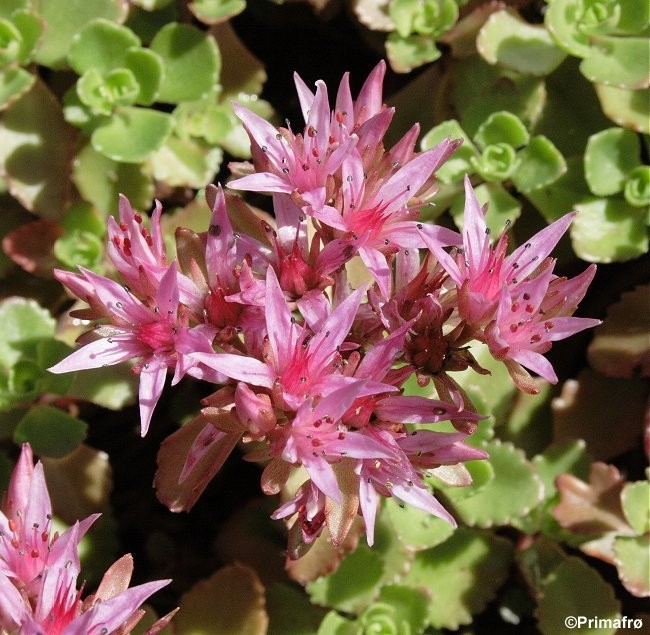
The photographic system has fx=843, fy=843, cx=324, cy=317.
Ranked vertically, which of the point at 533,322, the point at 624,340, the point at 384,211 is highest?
the point at 384,211

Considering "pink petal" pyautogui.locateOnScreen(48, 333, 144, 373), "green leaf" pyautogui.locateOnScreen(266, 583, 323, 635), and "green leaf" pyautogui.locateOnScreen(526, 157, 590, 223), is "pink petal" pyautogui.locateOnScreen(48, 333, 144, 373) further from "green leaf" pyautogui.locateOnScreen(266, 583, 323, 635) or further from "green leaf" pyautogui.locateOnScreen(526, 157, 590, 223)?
"green leaf" pyautogui.locateOnScreen(526, 157, 590, 223)

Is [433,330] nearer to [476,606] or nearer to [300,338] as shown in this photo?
[300,338]

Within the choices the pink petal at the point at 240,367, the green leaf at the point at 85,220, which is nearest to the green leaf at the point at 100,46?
the green leaf at the point at 85,220

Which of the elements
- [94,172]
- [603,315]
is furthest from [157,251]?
[603,315]

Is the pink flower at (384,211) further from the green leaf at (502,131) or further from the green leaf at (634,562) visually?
the green leaf at (634,562)

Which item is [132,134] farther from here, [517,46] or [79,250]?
[517,46]

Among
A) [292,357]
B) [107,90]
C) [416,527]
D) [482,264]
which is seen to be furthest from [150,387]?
[107,90]
